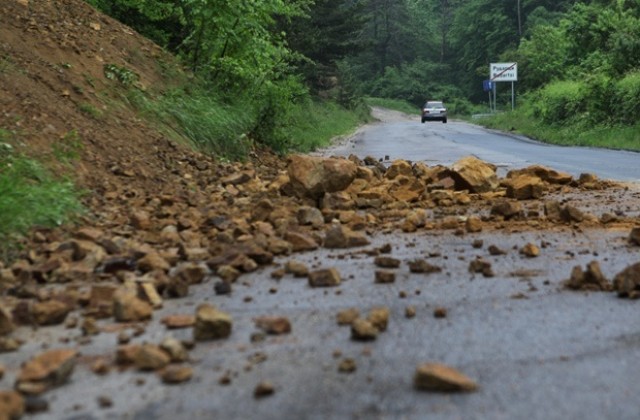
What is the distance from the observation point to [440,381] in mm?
2584

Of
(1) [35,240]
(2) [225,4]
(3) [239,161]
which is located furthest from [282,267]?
(2) [225,4]

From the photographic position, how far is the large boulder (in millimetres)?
7395

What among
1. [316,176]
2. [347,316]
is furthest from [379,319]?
[316,176]

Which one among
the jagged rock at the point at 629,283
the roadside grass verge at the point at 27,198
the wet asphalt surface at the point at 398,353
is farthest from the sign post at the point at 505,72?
the jagged rock at the point at 629,283

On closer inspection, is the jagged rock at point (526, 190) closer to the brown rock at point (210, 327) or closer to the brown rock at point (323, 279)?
the brown rock at point (323, 279)

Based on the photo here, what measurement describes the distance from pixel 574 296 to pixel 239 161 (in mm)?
7625

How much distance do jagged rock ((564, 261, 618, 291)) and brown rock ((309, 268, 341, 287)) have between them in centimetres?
124

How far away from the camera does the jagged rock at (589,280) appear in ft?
13.2

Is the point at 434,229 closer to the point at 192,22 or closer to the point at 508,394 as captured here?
the point at 508,394

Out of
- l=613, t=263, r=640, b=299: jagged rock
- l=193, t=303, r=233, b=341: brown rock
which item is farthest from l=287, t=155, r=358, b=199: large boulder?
l=193, t=303, r=233, b=341: brown rock

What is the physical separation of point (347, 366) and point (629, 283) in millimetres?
1815

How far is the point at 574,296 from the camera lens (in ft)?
12.8

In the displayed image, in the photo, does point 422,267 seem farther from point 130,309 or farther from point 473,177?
point 473,177

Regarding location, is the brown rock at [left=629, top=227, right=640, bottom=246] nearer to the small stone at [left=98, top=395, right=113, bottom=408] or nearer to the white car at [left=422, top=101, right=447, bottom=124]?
the small stone at [left=98, top=395, right=113, bottom=408]
